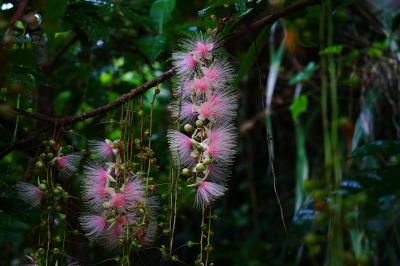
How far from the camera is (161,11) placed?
1.43 m

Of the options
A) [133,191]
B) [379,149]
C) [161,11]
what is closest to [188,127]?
[133,191]

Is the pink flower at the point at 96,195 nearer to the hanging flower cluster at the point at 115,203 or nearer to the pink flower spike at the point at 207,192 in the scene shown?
the hanging flower cluster at the point at 115,203

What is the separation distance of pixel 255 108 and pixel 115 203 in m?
2.18

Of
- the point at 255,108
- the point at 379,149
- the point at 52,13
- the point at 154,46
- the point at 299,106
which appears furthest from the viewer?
the point at 255,108

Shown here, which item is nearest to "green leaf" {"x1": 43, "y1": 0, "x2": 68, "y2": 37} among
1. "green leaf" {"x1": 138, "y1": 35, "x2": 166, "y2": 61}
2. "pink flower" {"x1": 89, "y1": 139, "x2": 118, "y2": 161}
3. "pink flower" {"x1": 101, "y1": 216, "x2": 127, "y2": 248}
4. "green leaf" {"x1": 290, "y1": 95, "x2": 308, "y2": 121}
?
"pink flower" {"x1": 89, "y1": 139, "x2": 118, "y2": 161}

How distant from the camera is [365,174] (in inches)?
47.2

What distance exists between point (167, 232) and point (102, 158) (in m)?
0.16

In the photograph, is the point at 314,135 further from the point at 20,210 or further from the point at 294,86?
the point at 20,210

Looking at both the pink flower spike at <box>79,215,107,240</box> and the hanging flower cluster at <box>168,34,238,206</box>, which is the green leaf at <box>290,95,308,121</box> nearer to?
the hanging flower cluster at <box>168,34,238,206</box>

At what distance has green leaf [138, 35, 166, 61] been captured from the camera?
4.56 feet

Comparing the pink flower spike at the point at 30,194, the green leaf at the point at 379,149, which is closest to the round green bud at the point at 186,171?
the pink flower spike at the point at 30,194

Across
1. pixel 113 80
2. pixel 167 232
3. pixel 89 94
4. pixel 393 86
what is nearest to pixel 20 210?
pixel 167 232

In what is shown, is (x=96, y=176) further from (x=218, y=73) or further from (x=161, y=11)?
(x=161, y=11)

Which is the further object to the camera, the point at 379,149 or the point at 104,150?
the point at 379,149
